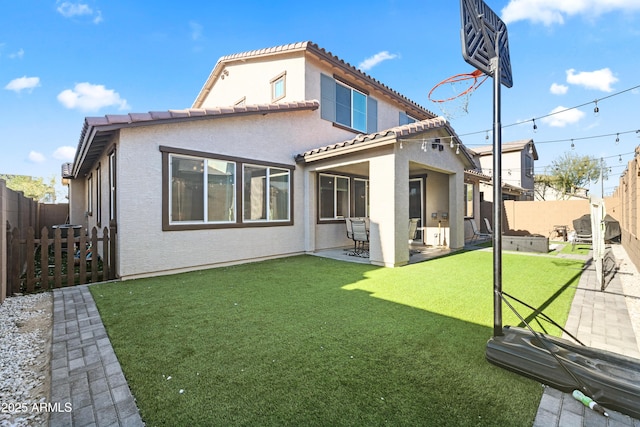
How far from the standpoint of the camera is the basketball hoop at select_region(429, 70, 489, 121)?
4.38m

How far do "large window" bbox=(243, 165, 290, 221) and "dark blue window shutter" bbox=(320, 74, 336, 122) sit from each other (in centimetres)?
300

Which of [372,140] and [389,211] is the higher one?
[372,140]

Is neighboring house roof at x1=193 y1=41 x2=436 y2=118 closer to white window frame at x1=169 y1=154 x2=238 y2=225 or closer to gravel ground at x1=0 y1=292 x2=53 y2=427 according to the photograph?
white window frame at x1=169 y1=154 x2=238 y2=225

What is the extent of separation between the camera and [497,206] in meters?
3.17

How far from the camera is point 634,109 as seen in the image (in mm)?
7246

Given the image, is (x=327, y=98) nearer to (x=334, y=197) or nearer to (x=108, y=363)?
(x=334, y=197)

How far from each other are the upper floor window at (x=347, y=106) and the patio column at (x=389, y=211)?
3.97 meters

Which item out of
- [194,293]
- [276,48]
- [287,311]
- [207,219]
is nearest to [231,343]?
[287,311]

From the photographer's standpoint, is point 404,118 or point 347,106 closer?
point 347,106

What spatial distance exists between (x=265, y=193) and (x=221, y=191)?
4.73 feet

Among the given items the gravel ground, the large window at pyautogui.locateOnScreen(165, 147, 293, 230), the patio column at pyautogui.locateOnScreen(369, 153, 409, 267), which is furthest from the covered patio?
the gravel ground

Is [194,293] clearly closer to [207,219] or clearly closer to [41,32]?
[207,219]

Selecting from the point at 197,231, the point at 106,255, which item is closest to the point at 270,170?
the point at 197,231

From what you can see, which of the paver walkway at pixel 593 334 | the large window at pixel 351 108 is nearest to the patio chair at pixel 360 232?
the large window at pixel 351 108
